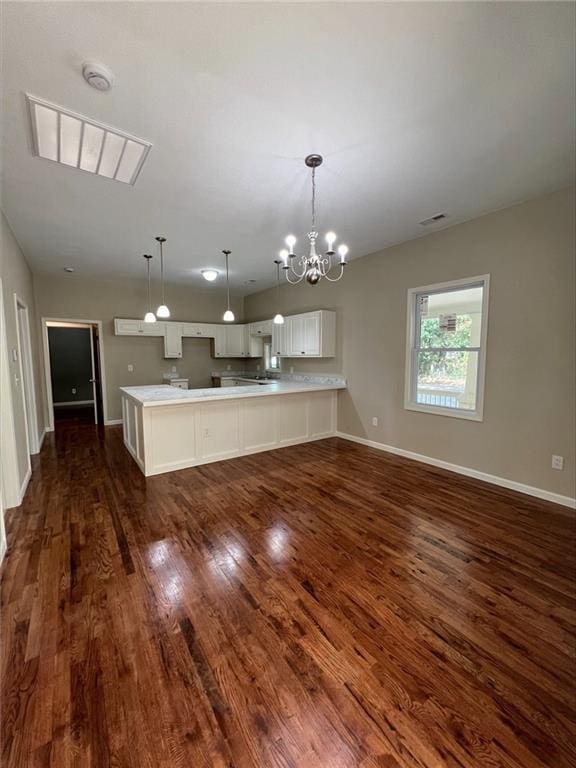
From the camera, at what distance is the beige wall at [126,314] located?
19.5 ft

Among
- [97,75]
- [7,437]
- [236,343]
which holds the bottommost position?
[7,437]

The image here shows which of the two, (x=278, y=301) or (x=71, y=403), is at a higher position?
(x=278, y=301)

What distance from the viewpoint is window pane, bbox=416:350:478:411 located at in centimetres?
375

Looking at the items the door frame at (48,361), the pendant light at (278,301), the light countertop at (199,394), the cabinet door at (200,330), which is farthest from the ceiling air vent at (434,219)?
the door frame at (48,361)

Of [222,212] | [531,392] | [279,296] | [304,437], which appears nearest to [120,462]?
[304,437]

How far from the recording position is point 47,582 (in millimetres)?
2029

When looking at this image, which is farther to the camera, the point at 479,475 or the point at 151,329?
the point at 151,329

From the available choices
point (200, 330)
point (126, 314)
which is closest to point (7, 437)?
point (126, 314)

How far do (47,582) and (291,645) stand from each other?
Answer: 1.62m

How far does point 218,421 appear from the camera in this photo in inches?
170

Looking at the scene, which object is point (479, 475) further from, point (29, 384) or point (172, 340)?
point (29, 384)

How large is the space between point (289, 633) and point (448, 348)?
11.5 feet

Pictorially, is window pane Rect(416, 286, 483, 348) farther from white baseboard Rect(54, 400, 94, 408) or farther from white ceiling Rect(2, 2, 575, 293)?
white baseboard Rect(54, 400, 94, 408)

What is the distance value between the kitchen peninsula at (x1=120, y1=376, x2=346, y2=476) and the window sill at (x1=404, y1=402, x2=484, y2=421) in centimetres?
129
